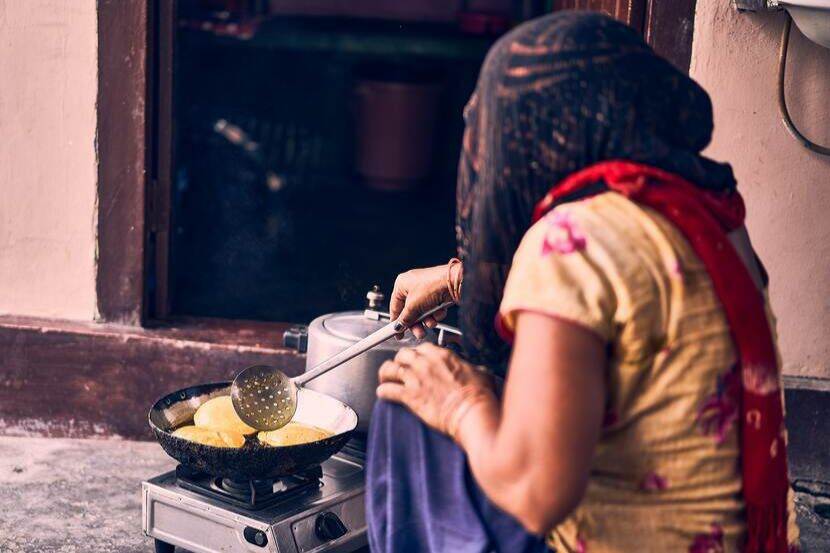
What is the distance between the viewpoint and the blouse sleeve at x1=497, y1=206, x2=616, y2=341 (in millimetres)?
1533

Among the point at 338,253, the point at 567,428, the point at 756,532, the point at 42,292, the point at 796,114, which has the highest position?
the point at 796,114

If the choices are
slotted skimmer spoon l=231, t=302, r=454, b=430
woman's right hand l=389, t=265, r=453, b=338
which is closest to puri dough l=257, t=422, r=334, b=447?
slotted skimmer spoon l=231, t=302, r=454, b=430

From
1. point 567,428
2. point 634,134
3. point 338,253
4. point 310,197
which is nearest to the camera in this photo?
point 567,428

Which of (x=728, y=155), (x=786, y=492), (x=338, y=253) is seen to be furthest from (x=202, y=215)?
(x=786, y=492)

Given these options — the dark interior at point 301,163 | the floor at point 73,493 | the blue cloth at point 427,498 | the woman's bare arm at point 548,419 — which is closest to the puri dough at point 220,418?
the floor at point 73,493

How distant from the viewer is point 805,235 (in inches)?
131

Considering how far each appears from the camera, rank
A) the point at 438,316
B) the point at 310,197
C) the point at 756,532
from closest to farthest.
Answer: the point at 756,532, the point at 438,316, the point at 310,197

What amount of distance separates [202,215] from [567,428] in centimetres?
496

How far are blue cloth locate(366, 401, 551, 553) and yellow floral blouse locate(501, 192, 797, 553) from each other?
0.66ft

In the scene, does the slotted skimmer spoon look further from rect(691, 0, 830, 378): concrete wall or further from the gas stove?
rect(691, 0, 830, 378): concrete wall

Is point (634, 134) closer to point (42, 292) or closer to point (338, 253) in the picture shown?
point (42, 292)

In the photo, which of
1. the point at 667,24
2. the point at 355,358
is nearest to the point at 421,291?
the point at 355,358

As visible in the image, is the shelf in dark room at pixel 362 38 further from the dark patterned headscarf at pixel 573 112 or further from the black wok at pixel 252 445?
the dark patterned headscarf at pixel 573 112

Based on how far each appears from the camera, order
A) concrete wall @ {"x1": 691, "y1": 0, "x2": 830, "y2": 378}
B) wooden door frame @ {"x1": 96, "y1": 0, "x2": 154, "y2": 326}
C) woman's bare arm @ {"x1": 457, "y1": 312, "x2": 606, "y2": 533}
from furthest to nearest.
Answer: wooden door frame @ {"x1": 96, "y1": 0, "x2": 154, "y2": 326} → concrete wall @ {"x1": 691, "y1": 0, "x2": 830, "y2": 378} → woman's bare arm @ {"x1": 457, "y1": 312, "x2": 606, "y2": 533}
